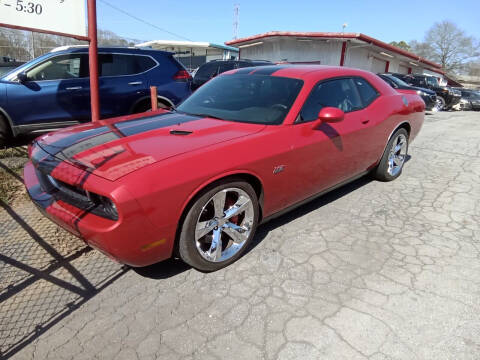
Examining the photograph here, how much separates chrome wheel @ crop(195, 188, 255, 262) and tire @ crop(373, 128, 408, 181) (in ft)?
8.40

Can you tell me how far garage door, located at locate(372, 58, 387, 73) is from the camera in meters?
24.0

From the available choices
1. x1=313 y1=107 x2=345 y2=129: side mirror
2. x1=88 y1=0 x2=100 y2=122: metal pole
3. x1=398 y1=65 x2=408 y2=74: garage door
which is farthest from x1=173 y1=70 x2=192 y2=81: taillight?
x1=398 y1=65 x2=408 y2=74: garage door

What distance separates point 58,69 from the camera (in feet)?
18.7

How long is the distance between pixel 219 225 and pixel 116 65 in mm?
4682

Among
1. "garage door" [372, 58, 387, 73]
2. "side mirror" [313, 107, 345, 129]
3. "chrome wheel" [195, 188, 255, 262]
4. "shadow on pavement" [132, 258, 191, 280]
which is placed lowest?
"shadow on pavement" [132, 258, 191, 280]

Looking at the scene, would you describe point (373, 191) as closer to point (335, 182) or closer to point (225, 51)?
point (335, 182)

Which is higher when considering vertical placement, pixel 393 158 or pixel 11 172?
pixel 393 158

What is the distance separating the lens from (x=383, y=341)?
6.74 feet

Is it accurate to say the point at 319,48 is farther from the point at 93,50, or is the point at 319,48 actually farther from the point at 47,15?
the point at 47,15

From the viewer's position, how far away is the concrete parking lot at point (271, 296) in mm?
2027

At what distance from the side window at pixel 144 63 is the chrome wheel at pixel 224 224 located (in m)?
4.50

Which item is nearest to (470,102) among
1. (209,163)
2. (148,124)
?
(148,124)

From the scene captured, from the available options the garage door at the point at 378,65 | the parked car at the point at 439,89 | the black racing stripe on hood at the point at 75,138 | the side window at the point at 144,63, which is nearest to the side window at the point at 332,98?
the black racing stripe on hood at the point at 75,138

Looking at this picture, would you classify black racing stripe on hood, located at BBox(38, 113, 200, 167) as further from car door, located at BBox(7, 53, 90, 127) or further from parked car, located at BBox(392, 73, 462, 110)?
parked car, located at BBox(392, 73, 462, 110)
